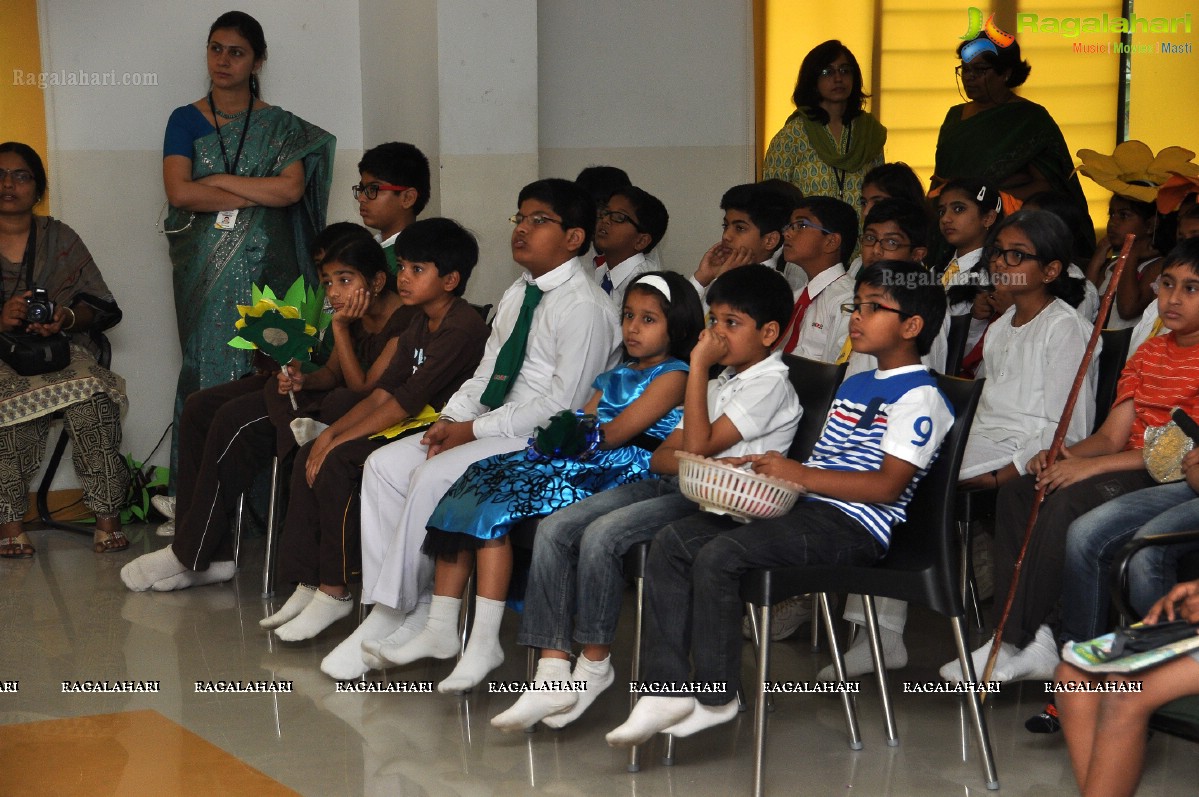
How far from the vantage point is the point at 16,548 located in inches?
189

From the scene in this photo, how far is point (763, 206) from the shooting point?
13.3 ft

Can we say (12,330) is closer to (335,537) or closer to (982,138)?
(335,537)

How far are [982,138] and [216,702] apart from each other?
318cm

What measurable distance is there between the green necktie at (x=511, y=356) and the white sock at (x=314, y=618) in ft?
2.24

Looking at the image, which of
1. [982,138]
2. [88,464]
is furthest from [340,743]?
[982,138]

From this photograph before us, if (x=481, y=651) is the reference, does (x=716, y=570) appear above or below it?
above

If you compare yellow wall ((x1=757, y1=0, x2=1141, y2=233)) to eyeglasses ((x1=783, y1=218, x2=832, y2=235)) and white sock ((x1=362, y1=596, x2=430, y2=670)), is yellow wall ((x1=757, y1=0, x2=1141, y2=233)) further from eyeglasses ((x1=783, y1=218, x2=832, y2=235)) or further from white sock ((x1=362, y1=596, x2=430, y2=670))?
white sock ((x1=362, y1=596, x2=430, y2=670))

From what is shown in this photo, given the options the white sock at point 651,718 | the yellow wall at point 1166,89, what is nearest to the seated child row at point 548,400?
the white sock at point 651,718

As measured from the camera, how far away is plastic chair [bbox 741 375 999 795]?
8.48 feet

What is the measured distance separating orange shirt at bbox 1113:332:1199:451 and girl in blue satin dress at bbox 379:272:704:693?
0.98 m

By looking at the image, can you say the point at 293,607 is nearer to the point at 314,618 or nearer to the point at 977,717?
the point at 314,618

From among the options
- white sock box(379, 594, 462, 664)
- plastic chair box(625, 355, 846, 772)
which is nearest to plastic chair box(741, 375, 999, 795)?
plastic chair box(625, 355, 846, 772)

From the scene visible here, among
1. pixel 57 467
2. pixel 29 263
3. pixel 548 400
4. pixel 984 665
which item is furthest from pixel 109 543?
pixel 984 665

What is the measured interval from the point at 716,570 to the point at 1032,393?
3.65ft
